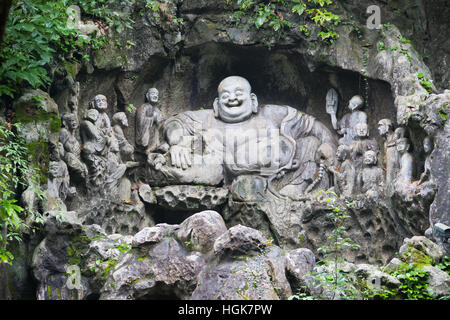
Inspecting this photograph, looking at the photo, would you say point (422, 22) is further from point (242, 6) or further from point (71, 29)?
point (71, 29)

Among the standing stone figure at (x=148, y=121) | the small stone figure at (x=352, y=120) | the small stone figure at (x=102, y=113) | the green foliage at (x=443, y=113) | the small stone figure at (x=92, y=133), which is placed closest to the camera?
the green foliage at (x=443, y=113)

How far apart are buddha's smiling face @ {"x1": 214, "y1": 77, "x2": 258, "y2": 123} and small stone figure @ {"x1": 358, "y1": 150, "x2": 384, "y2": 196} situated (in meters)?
2.38

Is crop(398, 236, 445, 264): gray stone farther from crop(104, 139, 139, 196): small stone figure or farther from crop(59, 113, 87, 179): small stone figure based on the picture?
crop(59, 113, 87, 179): small stone figure

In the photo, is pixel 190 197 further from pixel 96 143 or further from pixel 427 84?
pixel 427 84

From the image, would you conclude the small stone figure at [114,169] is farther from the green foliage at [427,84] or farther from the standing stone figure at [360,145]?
the green foliage at [427,84]

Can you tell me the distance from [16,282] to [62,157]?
2.31 metres

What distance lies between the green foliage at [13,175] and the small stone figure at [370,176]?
533cm

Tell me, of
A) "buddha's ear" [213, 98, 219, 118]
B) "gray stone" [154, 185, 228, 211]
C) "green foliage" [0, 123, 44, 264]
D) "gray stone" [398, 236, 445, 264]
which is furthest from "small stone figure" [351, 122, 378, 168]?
"green foliage" [0, 123, 44, 264]

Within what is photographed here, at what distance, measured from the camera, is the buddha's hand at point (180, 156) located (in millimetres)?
13852

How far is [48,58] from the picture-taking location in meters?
11.7

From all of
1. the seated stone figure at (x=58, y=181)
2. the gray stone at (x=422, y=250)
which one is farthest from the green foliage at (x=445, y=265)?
the seated stone figure at (x=58, y=181)

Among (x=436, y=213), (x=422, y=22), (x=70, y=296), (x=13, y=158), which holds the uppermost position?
(x=422, y=22)

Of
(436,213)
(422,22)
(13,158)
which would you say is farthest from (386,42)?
(13,158)

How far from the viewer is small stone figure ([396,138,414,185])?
40.9 feet
